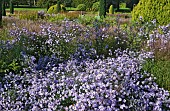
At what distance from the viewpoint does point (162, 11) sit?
10711 millimetres

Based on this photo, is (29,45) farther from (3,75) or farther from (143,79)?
(143,79)

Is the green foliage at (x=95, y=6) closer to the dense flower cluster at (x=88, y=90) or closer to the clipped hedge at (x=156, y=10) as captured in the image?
the clipped hedge at (x=156, y=10)

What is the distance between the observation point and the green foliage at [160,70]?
5.16 m

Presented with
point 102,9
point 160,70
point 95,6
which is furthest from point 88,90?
point 95,6

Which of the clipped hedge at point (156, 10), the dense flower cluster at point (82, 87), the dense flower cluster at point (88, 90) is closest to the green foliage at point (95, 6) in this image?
the clipped hedge at point (156, 10)

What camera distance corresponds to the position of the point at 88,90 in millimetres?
4672

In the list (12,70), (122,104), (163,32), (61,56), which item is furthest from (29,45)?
(122,104)

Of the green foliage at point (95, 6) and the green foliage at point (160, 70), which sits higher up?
the green foliage at point (95, 6)

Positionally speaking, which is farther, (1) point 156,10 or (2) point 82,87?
(1) point 156,10

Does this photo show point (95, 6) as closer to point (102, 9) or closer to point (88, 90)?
point (102, 9)

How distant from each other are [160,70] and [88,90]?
4.31 ft

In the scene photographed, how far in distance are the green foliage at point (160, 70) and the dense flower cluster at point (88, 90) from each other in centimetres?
11

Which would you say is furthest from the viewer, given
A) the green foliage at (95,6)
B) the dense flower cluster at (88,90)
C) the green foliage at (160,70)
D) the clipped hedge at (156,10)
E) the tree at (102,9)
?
the green foliage at (95,6)

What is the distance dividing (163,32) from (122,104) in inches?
132
